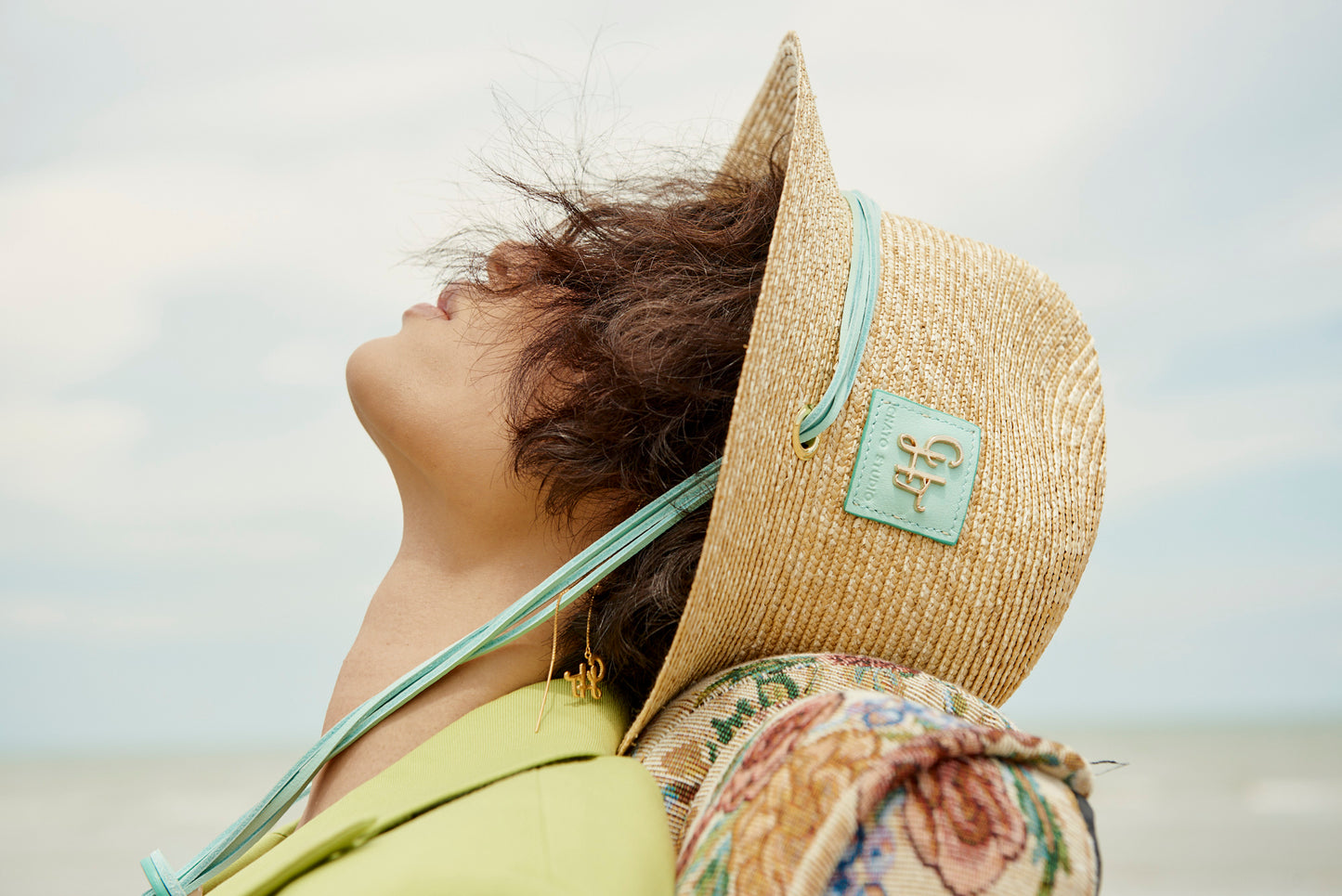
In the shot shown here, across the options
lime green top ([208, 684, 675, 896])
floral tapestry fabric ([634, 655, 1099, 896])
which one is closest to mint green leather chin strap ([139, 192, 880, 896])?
lime green top ([208, 684, 675, 896])

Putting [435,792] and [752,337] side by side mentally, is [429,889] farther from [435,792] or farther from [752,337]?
[752,337]

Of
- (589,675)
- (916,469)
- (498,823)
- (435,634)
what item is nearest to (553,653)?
(589,675)

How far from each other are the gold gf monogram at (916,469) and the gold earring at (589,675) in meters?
0.53

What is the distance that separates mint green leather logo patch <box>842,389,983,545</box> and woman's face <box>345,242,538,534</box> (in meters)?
0.54

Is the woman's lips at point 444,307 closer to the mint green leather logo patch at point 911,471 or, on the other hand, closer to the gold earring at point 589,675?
the gold earring at point 589,675

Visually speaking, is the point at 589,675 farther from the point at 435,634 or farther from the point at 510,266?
the point at 510,266

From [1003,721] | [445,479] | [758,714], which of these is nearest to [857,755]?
[758,714]

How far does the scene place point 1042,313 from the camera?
5.32 ft

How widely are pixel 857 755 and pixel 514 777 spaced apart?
0.50 meters

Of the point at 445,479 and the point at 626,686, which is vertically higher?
the point at 445,479

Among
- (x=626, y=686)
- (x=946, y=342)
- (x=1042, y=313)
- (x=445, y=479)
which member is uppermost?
(x=1042, y=313)

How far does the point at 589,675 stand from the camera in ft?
4.82

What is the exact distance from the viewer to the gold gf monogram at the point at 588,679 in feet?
4.77

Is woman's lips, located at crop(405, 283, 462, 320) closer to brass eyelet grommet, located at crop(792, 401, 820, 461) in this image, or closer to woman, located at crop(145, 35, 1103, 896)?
woman, located at crop(145, 35, 1103, 896)
